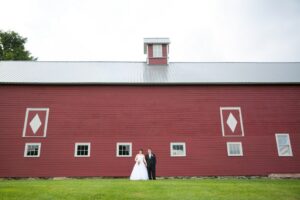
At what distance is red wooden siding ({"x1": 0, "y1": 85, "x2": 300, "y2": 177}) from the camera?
17188 mm

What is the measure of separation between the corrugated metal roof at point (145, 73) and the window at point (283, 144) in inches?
144

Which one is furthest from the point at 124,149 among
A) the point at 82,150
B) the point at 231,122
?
the point at 231,122

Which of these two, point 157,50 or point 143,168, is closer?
point 143,168

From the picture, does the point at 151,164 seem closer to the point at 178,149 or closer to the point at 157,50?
the point at 178,149

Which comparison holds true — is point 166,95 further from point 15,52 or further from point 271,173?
point 15,52

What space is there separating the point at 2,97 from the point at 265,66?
19.2 m

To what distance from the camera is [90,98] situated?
60.5ft

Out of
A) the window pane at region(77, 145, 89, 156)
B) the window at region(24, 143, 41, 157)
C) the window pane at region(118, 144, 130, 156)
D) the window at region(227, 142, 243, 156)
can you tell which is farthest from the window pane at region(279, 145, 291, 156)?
the window at region(24, 143, 41, 157)

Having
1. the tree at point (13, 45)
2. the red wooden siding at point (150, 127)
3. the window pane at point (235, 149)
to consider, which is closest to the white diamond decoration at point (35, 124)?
the red wooden siding at point (150, 127)

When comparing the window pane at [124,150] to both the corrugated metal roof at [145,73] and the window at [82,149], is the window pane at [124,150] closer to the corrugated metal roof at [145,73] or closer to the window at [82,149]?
the window at [82,149]

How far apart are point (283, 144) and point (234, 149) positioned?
10.8 feet

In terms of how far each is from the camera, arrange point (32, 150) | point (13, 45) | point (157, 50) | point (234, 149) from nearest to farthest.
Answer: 1. point (32, 150)
2. point (234, 149)
3. point (157, 50)
4. point (13, 45)

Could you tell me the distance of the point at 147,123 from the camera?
1808 cm

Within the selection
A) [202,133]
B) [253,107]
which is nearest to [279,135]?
[253,107]
